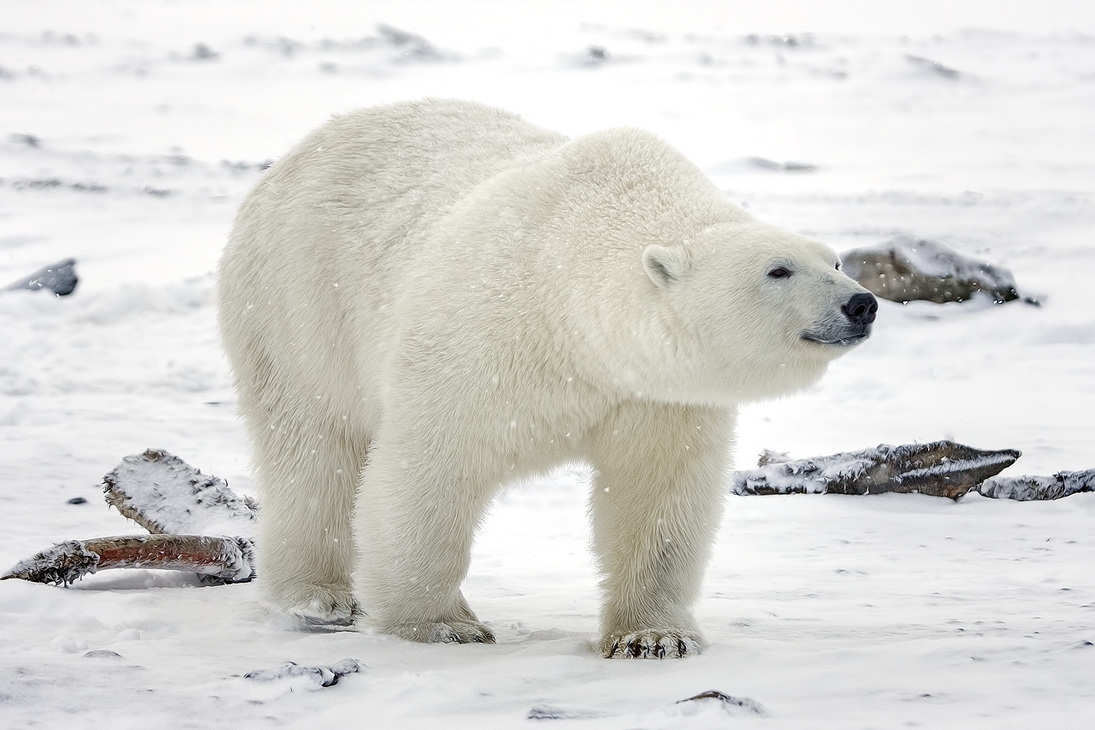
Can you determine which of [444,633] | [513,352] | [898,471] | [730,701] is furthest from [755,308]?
[898,471]

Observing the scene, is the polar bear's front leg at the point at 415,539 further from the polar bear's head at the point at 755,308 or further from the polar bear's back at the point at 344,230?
the polar bear's head at the point at 755,308

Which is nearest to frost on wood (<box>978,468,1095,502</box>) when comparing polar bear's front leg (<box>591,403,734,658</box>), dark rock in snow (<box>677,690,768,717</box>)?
polar bear's front leg (<box>591,403,734,658</box>)

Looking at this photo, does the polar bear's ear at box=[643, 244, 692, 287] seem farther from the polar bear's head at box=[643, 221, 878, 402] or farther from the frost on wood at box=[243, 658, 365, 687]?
the frost on wood at box=[243, 658, 365, 687]

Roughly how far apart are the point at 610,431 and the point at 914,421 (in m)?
4.58

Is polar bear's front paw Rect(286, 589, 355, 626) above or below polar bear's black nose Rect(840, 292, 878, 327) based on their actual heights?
below

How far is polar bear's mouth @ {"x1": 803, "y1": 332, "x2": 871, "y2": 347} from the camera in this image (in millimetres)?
3135

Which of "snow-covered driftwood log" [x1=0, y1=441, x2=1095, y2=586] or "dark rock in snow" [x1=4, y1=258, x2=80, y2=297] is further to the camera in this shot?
"dark rock in snow" [x1=4, y1=258, x2=80, y2=297]

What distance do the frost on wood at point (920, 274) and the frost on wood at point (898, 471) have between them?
4488mm

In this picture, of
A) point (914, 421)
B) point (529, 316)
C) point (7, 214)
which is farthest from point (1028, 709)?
point (7, 214)

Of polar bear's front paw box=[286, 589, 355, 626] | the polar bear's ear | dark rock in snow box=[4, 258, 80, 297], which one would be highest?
the polar bear's ear

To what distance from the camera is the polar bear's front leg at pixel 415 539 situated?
11.3 feet

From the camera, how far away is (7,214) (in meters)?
12.8

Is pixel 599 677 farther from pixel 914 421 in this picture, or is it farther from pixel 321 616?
pixel 914 421

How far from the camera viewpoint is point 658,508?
11.8 feet
